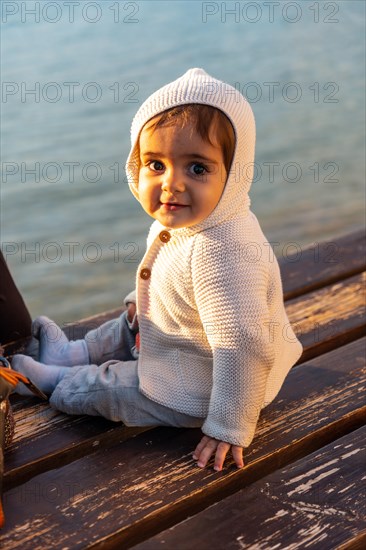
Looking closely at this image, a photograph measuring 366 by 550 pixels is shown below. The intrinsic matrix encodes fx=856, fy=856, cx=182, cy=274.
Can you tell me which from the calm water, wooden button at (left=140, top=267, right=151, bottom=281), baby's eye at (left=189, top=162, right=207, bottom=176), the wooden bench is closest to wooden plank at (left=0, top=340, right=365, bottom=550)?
the wooden bench

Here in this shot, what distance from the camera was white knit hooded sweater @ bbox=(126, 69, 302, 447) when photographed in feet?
5.86

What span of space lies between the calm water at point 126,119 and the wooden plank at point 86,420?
141 centimetres

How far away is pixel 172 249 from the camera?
6.27 feet

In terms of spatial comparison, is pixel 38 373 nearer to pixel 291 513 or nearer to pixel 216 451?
pixel 216 451

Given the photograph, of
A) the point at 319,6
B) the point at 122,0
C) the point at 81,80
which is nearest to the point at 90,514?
the point at 81,80

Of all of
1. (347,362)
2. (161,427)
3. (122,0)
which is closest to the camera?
(161,427)

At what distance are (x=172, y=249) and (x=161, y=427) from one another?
0.41 meters

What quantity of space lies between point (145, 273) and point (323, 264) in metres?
0.95

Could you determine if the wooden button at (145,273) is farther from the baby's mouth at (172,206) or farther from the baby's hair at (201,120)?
the baby's hair at (201,120)

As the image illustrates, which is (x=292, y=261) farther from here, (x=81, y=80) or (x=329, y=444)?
(x=81, y=80)

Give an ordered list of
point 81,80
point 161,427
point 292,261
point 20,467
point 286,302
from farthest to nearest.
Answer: point 81,80, point 292,261, point 286,302, point 161,427, point 20,467

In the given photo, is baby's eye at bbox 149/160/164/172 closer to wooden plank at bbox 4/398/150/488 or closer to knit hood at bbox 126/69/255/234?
knit hood at bbox 126/69/255/234

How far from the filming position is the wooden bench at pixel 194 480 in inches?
64.1

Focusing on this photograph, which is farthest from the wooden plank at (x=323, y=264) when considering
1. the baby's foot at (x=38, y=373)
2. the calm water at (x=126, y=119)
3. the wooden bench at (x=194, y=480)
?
the calm water at (x=126, y=119)
